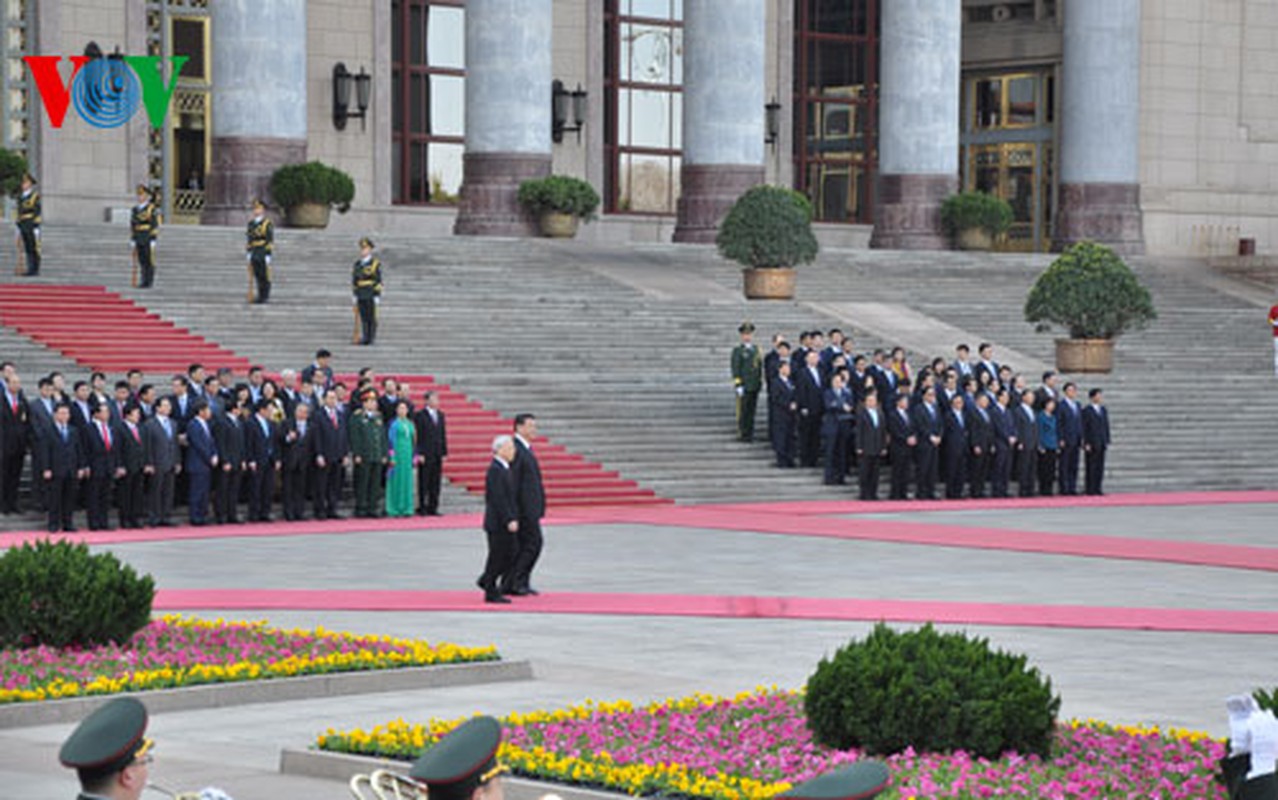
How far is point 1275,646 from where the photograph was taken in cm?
1683

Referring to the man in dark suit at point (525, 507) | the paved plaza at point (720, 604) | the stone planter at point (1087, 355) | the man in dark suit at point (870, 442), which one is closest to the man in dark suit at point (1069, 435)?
the paved plaza at point (720, 604)

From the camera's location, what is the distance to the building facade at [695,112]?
4472 cm

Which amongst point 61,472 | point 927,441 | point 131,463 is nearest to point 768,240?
point 927,441

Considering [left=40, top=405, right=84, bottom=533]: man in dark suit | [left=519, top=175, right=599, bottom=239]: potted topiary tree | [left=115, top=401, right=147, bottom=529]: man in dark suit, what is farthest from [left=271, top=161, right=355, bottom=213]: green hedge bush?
[left=40, top=405, right=84, bottom=533]: man in dark suit

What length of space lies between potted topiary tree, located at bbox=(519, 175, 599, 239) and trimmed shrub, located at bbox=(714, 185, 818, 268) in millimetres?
4453

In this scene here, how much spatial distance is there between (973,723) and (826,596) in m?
8.82

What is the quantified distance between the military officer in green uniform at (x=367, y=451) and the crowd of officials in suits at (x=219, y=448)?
0.02 metres

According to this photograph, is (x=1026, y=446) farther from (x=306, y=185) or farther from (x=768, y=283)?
(x=306, y=185)

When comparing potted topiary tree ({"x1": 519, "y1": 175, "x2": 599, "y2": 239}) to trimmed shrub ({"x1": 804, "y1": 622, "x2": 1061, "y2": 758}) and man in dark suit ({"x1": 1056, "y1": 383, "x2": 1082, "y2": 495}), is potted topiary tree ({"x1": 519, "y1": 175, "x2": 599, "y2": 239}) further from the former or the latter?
trimmed shrub ({"x1": 804, "y1": 622, "x2": 1061, "y2": 758})

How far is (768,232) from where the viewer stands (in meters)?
41.0

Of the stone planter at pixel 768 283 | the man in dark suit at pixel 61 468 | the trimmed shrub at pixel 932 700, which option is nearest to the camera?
the trimmed shrub at pixel 932 700

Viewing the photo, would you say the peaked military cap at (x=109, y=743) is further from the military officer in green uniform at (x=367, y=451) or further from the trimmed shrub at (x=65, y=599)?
the military officer in green uniform at (x=367, y=451)

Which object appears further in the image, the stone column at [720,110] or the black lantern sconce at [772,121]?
the black lantern sconce at [772,121]

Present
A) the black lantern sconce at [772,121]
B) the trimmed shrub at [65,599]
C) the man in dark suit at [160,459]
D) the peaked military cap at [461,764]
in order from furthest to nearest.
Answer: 1. the black lantern sconce at [772,121]
2. the man in dark suit at [160,459]
3. the trimmed shrub at [65,599]
4. the peaked military cap at [461,764]
